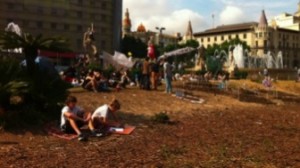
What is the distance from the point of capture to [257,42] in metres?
150

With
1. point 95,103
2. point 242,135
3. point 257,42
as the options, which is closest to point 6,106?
point 95,103

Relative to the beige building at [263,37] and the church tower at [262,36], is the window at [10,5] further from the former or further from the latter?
the church tower at [262,36]

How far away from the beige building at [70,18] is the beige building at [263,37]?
1915 inches

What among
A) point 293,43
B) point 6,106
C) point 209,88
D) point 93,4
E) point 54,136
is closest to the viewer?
point 54,136

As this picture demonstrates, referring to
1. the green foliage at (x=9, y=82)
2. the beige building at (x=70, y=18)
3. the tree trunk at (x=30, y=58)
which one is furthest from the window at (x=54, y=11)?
the green foliage at (x=9, y=82)

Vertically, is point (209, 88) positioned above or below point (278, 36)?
below

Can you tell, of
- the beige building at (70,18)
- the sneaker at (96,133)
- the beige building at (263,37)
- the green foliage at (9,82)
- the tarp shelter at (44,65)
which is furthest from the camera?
the beige building at (263,37)

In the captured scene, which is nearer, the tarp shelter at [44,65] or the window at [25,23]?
the tarp shelter at [44,65]

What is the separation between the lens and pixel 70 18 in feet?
326

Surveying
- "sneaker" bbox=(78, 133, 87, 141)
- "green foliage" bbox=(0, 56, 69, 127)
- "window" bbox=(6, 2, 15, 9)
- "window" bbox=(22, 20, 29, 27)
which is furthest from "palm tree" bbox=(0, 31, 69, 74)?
"window" bbox=(22, 20, 29, 27)

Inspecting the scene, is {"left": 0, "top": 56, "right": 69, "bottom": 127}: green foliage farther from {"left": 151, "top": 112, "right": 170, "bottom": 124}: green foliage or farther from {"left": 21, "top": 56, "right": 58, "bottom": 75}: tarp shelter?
{"left": 151, "top": 112, "right": 170, "bottom": 124}: green foliage

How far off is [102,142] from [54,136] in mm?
1268

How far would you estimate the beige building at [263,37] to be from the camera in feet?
487

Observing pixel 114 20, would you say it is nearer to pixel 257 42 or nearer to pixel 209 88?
pixel 257 42
